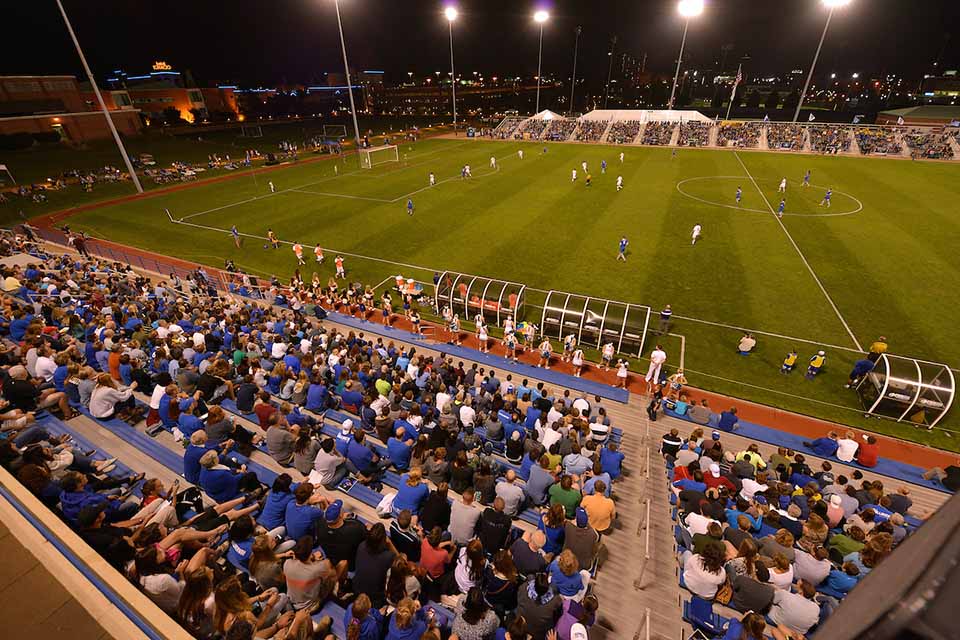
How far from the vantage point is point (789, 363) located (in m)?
18.7

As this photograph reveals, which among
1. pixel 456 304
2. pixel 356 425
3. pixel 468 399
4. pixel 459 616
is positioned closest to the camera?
pixel 459 616

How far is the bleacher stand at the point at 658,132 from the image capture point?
7169 cm

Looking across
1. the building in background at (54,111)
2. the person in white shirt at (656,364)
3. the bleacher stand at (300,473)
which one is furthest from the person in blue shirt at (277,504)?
the building in background at (54,111)

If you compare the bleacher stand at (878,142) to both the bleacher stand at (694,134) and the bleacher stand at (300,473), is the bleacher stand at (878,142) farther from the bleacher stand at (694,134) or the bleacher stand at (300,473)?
the bleacher stand at (300,473)

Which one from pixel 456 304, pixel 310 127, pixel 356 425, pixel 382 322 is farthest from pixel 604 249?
pixel 310 127

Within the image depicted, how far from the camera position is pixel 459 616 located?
662 cm

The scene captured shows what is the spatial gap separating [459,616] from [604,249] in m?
27.0

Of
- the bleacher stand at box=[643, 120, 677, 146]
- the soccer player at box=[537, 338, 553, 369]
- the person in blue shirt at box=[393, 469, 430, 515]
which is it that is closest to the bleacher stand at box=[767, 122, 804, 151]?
the bleacher stand at box=[643, 120, 677, 146]

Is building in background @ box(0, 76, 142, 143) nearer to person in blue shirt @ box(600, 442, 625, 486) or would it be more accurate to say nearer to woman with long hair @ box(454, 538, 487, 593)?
woman with long hair @ box(454, 538, 487, 593)

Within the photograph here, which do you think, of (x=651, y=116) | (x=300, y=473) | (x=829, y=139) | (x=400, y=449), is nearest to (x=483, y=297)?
(x=400, y=449)

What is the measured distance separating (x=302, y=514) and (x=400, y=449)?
3.06 metres

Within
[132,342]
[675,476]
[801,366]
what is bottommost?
[801,366]

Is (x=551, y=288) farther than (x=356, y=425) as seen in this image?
Yes

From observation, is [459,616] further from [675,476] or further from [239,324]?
[239,324]
